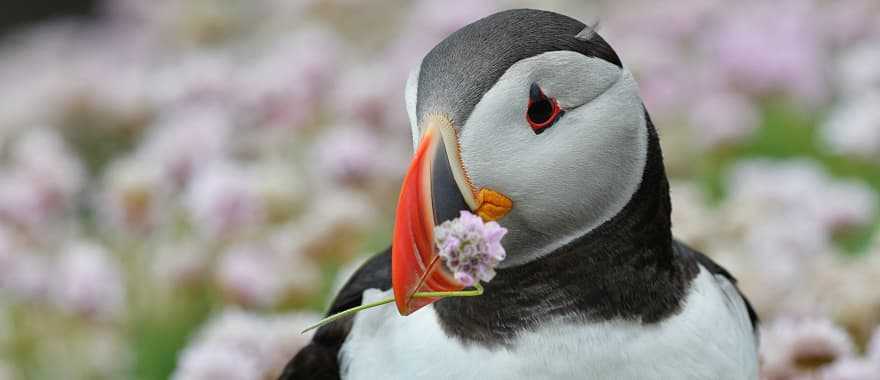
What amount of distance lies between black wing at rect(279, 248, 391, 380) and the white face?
0.30 m

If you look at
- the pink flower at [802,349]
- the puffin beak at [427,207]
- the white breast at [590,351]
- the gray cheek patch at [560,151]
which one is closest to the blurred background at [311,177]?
the pink flower at [802,349]

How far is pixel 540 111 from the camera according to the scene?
43.6 inches

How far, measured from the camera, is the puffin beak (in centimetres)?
106

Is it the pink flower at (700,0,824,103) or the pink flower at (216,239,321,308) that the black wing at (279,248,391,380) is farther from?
the pink flower at (700,0,824,103)

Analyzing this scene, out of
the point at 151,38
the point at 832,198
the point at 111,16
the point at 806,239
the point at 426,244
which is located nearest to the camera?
the point at 426,244

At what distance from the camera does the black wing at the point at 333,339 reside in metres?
1.42

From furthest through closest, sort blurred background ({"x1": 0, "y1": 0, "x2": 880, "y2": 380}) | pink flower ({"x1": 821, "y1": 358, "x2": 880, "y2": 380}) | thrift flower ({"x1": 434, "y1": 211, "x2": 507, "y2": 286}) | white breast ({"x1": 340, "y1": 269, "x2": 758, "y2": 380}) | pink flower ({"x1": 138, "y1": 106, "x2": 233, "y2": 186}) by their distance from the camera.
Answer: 1. pink flower ({"x1": 138, "y1": 106, "x2": 233, "y2": 186})
2. blurred background ({"x1": 0, "y1": 0, "x2": 880, "y2": 380})
3. pink flower ({"x1": 821, "y1": 358, "x2": 880, "y2": 380})
4. white breast ({"x1": 340, "y1": 269, "x2": 758, "y2": 380})
5. thrift flower ({"x1": 434, "y1": 211, "x2": 507, "y2": 286})

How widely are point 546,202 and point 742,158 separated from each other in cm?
186

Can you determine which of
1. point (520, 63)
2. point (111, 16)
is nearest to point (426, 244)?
point (520, 63)

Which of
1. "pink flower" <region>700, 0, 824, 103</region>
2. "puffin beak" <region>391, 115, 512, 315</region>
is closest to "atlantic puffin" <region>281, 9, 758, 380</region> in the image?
"puffin beak" <region>391, 115, 512, 315</region>

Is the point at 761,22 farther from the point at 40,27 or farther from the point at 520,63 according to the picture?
the point at 40,27

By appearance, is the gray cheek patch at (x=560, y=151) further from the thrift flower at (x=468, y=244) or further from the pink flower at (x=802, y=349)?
the pink flower at (x=802, y=349)

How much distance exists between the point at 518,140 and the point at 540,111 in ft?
0.13

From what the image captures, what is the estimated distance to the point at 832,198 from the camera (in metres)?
2.25
